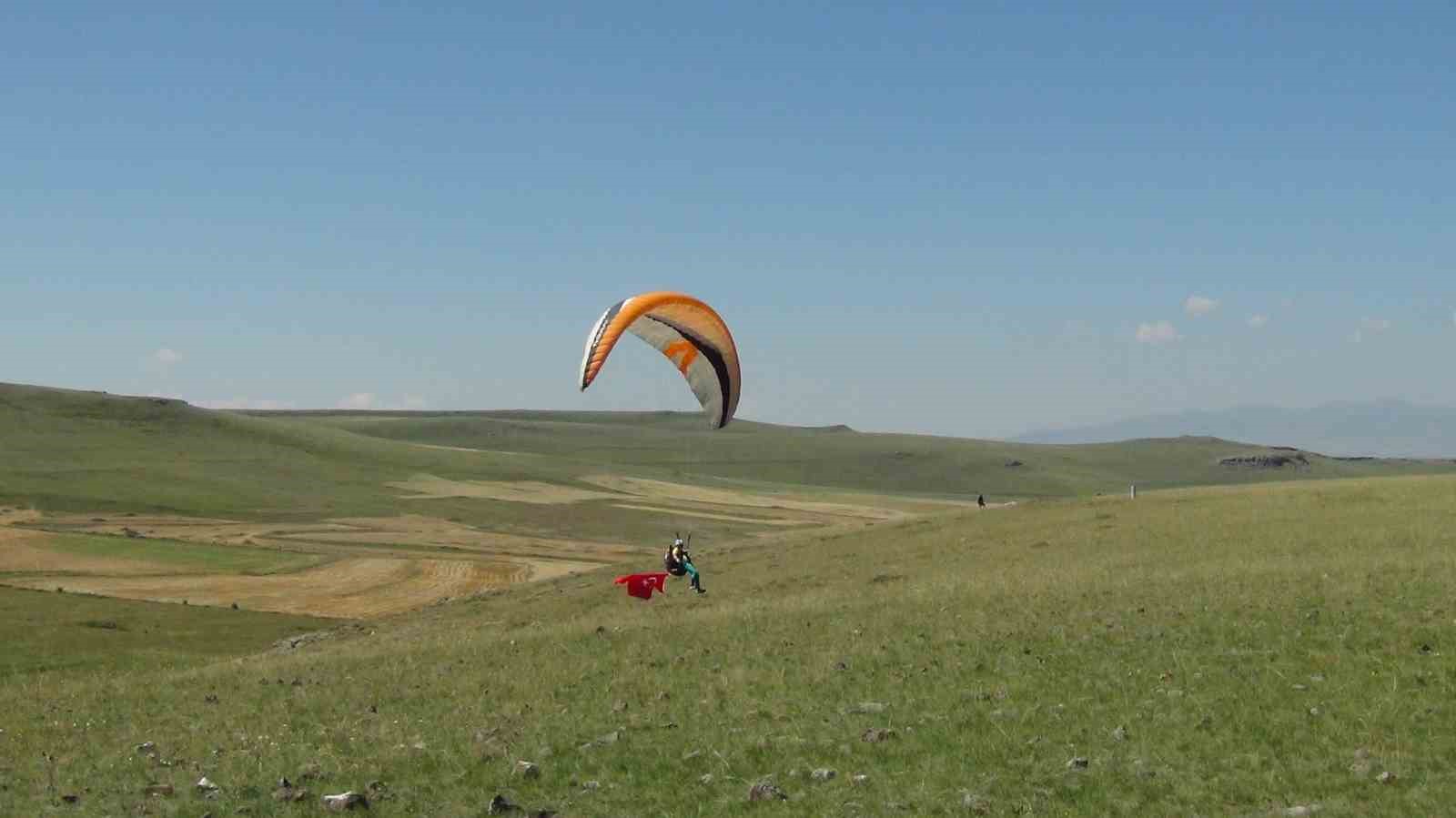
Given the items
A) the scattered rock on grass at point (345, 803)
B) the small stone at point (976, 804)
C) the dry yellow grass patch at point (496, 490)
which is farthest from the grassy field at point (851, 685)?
the dry yellow grass patch at point (496, 490)

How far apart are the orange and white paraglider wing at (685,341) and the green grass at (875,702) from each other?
16.1ft

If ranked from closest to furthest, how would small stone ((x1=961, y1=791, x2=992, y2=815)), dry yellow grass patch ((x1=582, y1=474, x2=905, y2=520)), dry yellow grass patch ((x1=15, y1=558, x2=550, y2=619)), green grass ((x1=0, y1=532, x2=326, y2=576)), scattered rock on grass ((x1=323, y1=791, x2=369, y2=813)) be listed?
small stone ((x1=961, y1=791, x2=992, y2=815))
scattered rock on grass ((x1=323, y1=791, x2=369, y2=813))
dry yellow grass patch ((x1=15, y1=558, x2=550, y2=619))
green grass ((x1=0, y1=532, x2=326, y2=576))
dry yellow grass patch ((x1=582, y1=474, x2=905, y2=520))

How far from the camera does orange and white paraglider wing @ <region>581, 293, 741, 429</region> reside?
1066 inches

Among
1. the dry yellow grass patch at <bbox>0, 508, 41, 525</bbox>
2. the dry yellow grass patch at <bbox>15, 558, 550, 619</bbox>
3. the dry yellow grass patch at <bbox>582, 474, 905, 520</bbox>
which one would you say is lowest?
the dry yellow grass patch at <bbox>15, 558, 550, 619</bbox>

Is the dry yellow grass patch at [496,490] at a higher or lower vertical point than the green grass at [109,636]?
higher

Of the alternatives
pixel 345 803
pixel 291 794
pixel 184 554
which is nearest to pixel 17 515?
pixel 184 554

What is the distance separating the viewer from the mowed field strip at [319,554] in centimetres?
5778

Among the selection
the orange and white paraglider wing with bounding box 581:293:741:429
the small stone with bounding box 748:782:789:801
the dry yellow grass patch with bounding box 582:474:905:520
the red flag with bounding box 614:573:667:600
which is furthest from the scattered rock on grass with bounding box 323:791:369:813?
the dry yellow grass patch with bounding box 582:474:905:520

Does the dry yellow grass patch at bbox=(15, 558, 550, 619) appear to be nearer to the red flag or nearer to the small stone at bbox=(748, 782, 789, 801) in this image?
the red flag

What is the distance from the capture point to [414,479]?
153 meters

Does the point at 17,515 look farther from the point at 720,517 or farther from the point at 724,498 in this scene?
the point at 724,498

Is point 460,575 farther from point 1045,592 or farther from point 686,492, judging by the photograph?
point 686,492

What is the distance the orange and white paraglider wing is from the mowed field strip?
81.1ft

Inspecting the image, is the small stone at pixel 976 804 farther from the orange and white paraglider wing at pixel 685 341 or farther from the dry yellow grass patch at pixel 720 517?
the dry yellow grass patch at pixel 720 517
